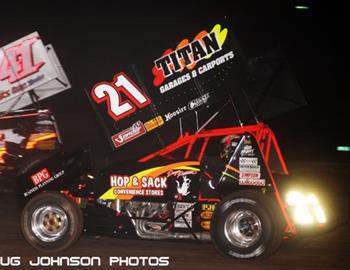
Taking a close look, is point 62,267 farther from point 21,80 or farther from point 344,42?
point 344,42

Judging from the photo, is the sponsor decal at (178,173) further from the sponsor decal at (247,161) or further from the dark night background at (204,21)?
the dark night background at (204,21)

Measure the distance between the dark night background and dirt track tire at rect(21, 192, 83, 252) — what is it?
1360cm

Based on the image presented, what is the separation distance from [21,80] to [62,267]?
615 cm

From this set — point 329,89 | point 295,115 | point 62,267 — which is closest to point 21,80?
point 62,267

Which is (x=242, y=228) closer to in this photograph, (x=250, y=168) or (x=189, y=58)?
(x=250, y=168)

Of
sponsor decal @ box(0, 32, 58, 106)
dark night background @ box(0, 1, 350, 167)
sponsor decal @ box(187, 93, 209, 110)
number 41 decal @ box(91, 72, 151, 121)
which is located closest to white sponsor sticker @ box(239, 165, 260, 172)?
sponsor decal @ box(187, 93, 209, 110)

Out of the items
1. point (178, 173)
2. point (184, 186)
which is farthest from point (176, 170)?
point (184, 186)

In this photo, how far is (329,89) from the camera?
23.2m

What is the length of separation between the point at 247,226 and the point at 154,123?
1.52 meters

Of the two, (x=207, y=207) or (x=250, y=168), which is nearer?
(x=250, y=168)

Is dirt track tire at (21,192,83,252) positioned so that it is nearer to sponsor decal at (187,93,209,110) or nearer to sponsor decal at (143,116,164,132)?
sponsor decal at (143,116,164,132)

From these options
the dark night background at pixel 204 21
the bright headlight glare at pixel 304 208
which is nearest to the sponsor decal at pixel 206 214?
the bright headlight glare at pixel 304 208

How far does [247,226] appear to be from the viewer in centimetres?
737

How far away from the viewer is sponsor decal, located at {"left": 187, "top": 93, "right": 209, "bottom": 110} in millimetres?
7617
